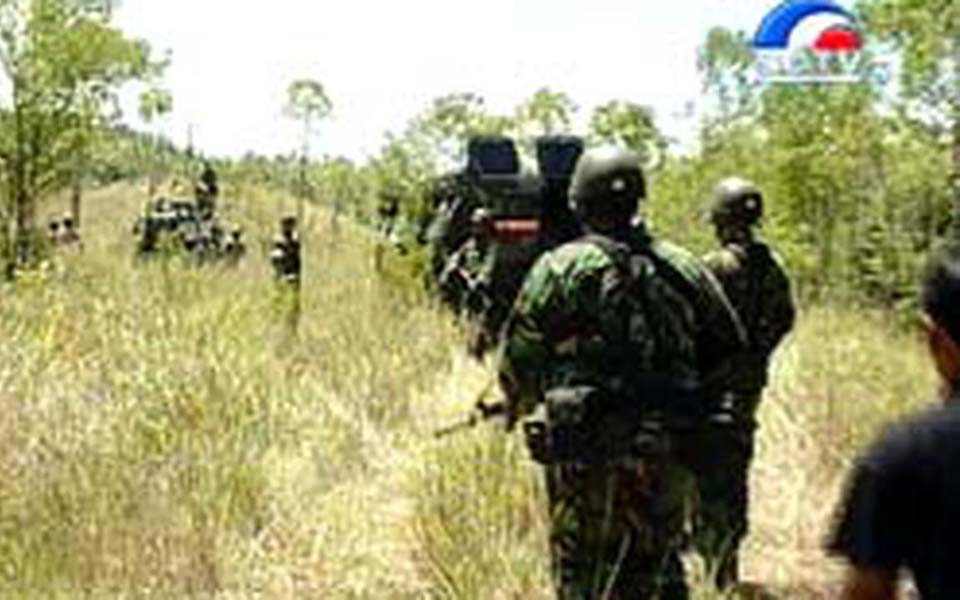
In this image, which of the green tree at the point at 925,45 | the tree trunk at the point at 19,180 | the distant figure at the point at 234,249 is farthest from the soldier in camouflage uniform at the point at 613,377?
the tree trunk at the point at 19,180

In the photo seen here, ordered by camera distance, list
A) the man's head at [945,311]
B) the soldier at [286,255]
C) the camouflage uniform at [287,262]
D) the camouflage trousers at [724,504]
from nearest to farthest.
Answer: the man's head at [945,311], the camouflage trousers at [724,504], the camouflage uniform at [287,262], the soldier at [286,255]

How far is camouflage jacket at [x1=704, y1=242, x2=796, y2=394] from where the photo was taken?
22.3 feet

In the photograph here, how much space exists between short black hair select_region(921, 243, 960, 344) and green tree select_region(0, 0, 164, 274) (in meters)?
21.9

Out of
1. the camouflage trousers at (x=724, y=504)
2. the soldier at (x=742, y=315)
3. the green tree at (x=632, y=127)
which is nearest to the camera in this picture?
the camouflage trousers at (x=724, y=504)

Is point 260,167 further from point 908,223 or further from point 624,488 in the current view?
point 624,488

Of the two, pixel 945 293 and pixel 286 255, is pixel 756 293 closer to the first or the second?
pixel 945 293

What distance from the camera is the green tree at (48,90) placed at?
81.3 ft

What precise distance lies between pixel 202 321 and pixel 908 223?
1163 cm

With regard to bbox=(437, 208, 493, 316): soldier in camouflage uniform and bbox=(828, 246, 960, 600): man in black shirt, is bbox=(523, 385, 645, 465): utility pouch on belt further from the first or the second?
bbox=(437, 208, 493, 316): soldier in camouflage uniform

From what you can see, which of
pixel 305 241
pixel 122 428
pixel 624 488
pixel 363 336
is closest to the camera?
pixel 624 488

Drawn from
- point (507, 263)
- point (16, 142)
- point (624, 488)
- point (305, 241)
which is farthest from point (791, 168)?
point (624, 488)

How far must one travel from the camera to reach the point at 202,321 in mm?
9555

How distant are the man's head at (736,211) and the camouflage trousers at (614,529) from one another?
2.07 metres

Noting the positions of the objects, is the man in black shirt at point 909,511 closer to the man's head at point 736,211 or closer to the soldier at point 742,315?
the soldier at point 742,315
